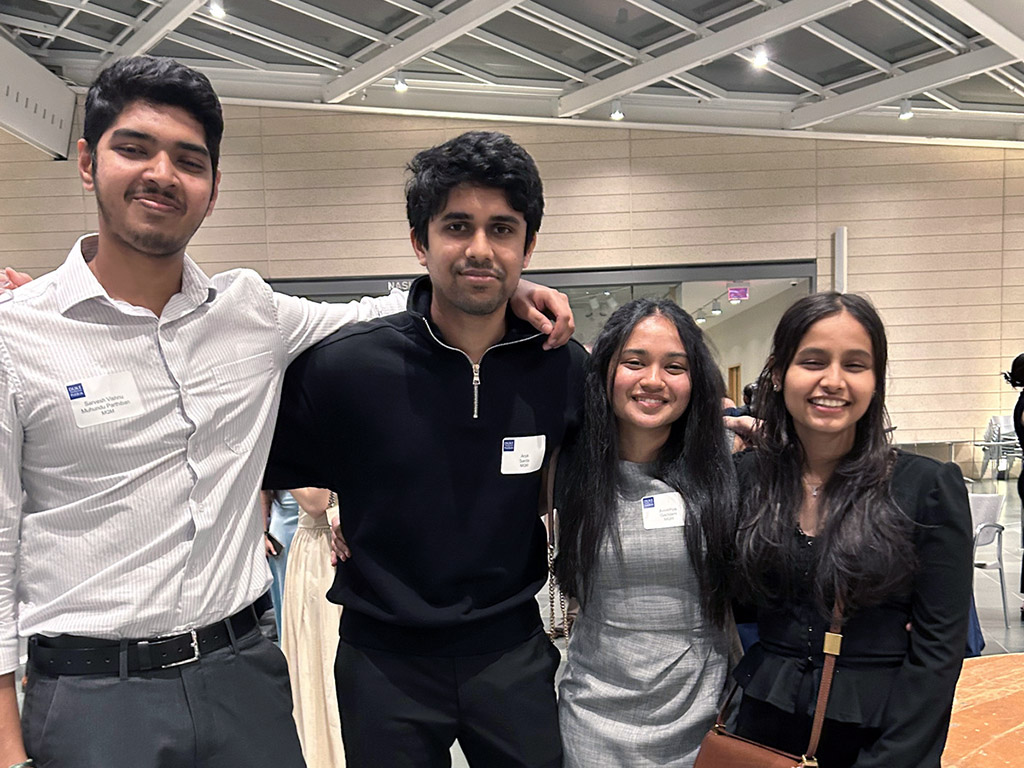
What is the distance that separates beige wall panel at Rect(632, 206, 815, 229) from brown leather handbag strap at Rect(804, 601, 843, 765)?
27.9 feet

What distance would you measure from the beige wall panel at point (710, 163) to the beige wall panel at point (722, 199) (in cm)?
27

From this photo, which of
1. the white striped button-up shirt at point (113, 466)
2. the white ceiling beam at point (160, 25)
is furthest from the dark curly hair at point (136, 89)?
the white ceiling beam at point (160, 25)

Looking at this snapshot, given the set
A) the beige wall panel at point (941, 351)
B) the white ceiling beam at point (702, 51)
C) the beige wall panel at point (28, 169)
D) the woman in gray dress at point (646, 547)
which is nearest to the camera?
the woman in gray dress at point (646, 547)

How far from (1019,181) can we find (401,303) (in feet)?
35.2

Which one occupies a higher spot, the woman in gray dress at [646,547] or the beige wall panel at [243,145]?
the beige wall panel at [243,145]

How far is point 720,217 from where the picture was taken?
9891 millimetres

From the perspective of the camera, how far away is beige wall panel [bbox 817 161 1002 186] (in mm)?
9992

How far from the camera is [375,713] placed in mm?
→ 1853

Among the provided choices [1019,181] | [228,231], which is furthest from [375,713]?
[1019,181]

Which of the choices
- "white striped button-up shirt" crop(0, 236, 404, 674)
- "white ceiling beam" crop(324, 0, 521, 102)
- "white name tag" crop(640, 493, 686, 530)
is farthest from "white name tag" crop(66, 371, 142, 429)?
"white ceiling beam" crop(324, 0, 521, 102)

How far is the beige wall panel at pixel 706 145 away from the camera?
9805mm

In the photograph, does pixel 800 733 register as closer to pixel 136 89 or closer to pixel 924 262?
pixel 136 89

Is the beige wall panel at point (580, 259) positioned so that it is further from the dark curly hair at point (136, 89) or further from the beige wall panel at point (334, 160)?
the dark curly hair at point (136, 89)

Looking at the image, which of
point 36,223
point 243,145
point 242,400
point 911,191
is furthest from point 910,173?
point 36,223
